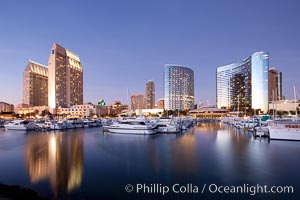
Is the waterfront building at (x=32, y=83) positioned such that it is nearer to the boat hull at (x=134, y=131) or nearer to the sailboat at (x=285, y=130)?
the boat hull at (x=134, y=131)

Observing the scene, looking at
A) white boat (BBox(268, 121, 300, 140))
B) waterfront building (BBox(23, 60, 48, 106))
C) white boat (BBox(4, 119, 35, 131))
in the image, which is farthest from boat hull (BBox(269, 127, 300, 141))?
waterfront building (BBox(23, 60, 48, 106))

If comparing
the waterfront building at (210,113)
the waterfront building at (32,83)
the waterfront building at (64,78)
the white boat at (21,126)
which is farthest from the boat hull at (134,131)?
the waterfront building at (32,83)

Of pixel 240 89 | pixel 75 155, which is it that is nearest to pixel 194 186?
pixel 75 155

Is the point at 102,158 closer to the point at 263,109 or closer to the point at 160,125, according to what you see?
the point at 160,125

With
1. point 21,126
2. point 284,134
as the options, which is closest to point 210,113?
point 21,126

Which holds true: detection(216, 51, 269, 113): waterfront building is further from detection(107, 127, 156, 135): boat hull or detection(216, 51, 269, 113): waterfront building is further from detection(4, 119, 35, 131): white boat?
detection(4, 119, 35, 131): white boat

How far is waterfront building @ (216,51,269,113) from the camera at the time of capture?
461 ft

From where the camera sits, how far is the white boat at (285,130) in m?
28.9

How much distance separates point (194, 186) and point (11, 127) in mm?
52753

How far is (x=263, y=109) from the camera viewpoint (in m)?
141

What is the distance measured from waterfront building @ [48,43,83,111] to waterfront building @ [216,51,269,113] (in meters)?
117

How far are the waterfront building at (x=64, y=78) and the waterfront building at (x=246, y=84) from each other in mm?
117315

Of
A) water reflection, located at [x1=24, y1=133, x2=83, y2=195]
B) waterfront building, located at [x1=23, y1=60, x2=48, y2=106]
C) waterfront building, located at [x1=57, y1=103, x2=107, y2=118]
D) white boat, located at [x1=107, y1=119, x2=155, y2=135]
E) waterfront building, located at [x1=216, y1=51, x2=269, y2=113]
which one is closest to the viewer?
water reflection, located at [x1=24, y1=133, x2=83, y2=195]

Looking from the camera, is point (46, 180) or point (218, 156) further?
point (218, 156)
